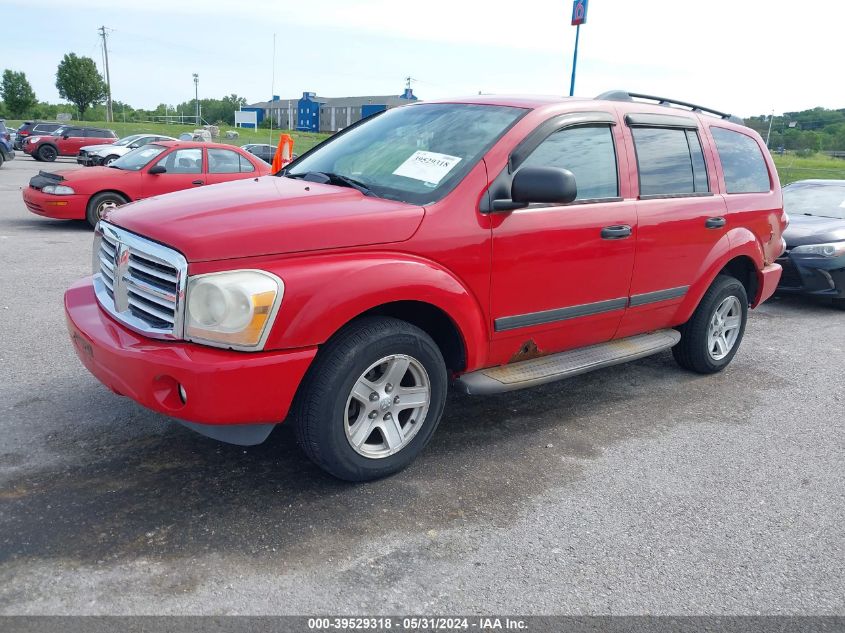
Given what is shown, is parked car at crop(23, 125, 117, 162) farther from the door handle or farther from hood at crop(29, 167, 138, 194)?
the door handle

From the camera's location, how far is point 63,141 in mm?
30734

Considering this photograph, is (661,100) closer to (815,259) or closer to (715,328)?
(715,328)

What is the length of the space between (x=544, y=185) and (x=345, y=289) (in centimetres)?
113

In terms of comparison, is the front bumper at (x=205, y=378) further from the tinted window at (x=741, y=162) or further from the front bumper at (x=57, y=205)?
the front bumper at (x=57, y=205)

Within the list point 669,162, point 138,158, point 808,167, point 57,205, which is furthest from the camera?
point 808,167

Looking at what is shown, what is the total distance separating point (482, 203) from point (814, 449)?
2.46 m

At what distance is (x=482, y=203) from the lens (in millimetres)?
3549

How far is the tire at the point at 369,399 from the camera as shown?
3.09 metres

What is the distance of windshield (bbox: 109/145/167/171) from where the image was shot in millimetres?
10945

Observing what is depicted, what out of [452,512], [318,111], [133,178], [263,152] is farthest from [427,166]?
[318,111]

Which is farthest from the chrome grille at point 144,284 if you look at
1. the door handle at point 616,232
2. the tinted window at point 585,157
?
the door handle at point 616,232

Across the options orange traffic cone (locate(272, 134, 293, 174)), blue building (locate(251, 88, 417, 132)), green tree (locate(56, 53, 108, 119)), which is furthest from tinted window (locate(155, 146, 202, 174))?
blue building (locate(251, 88, 417, 132))

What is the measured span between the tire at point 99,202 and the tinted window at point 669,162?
8622mm

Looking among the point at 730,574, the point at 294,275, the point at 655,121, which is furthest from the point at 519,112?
the point at 730,574
